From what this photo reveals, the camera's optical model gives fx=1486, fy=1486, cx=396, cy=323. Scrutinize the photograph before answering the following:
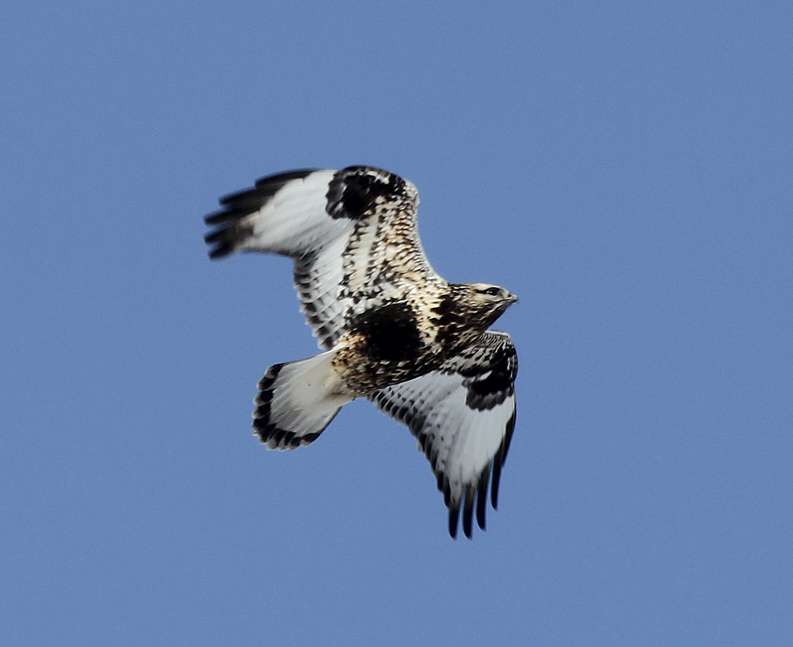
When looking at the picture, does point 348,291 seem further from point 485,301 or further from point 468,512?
point 468,512

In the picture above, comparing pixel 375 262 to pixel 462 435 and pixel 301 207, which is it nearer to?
pixel 301 207

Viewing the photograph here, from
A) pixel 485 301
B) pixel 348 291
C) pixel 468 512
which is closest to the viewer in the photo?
pixel 485 301

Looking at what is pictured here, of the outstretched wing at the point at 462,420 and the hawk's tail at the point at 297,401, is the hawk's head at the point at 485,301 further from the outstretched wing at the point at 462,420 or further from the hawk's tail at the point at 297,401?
the outstretched wing at the point at 462,420

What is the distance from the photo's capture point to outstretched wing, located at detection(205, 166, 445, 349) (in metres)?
11.9

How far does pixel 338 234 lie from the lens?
475 inches

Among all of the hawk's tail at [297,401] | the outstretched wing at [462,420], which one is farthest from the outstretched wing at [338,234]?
the outstretched wing at [462,420]

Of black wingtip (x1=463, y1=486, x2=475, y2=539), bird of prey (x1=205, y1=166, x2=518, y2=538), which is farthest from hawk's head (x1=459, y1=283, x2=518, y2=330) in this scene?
black wingtip (x1=463, y1=486, x2=475, y2=539)

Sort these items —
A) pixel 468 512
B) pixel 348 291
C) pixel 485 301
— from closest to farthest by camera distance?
pixel 485 301 → pixel 348 291 → pixel 468 512

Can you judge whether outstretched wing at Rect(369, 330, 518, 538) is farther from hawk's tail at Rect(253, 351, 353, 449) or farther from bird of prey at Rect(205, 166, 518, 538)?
hawk's tail at Rect(253, 351, 353, 449)

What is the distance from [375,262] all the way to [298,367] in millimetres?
1065

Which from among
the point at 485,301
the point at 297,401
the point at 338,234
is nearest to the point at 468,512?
the point at 297,401

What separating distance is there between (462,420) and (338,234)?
6.84 ft

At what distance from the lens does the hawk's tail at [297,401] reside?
11875mm

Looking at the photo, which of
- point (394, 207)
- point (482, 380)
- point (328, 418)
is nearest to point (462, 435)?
point (482, 380)
